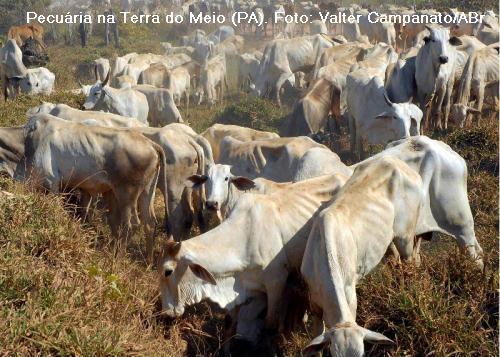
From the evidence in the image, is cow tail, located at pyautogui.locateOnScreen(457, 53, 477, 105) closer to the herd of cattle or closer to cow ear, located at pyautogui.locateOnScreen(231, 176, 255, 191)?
the herd of cattle

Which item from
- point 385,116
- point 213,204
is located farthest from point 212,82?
point 213,204

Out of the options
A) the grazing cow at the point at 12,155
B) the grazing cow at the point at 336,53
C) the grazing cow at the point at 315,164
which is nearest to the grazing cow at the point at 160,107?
the grazing cow at the point at 336,53

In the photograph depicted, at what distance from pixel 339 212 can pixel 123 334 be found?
73.9 inches

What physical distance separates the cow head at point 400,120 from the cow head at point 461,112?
1.94 metres

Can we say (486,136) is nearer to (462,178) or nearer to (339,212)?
(462,178)

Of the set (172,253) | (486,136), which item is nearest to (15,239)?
(172,253)

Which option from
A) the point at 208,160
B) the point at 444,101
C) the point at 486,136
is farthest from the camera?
the point at 444,101

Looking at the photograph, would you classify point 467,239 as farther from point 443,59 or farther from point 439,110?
point 439,110

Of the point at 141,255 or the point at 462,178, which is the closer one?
the point at 462,178

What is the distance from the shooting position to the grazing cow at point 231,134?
10969 mm

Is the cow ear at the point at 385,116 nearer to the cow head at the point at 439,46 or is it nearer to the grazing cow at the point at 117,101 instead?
the cow head at the point at 439,46

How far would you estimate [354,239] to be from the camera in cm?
571

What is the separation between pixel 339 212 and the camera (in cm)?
567

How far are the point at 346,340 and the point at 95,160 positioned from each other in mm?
4533
